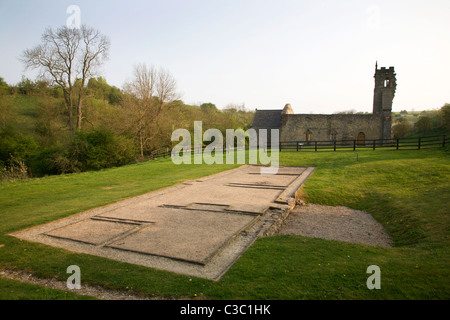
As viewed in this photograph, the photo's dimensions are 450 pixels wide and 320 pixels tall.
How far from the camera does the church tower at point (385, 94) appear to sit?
1116 inches

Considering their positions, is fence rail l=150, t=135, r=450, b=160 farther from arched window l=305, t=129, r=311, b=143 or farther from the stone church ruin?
arched window l=305, t=129, r=311, b=143

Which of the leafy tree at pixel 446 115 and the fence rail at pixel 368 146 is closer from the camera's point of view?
the fence rail at pixel 368 146

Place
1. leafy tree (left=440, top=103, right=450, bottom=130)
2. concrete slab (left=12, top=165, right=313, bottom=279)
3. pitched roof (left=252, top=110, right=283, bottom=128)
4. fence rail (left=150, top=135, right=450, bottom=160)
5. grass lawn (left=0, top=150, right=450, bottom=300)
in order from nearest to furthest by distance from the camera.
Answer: grass lawn (left=0, top=150, right=450, bottom=300) → concrete slab (left=12, top=165, right=313, bottom=279) → fence rail (left=150, top=135, right=450, bottom=160) → leafy tree (left=440, top=103, right=450, bottom=130) → pitched roof (left=252, top=110, right=283, bottom=128)

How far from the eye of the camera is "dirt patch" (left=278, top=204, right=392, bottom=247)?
6480 millimetres

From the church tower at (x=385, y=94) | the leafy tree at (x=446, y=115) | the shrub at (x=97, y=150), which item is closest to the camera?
the shrub at (x=97, y=150)

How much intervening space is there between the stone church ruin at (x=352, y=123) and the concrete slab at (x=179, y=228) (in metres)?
20.6

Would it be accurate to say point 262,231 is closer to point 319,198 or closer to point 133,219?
point 133,219

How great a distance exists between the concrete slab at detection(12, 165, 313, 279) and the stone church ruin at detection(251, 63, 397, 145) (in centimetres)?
2060

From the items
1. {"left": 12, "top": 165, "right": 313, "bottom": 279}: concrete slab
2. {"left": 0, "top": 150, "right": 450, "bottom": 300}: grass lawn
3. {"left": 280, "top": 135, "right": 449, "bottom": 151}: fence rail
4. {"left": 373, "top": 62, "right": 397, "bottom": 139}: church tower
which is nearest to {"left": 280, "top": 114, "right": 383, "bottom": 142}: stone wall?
{"left": 373, "top": 62, "right": 397, "bottom": 139}: church tower

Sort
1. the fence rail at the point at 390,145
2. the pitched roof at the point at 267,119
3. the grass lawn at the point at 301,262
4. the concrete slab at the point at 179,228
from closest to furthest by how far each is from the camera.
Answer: the grass lawn at the point at 301,262
the concrete slab at the point at 179,228
the fence rail at the point at 390,145
the pitched roof at the point at 267,119

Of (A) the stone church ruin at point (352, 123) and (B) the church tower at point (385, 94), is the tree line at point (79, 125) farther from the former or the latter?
(B) the church tower at point (385, 94)

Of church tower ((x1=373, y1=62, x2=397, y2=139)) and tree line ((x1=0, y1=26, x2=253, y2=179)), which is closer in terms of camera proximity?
tree line ((x1=0, y1=26, x2=253, y2=179))

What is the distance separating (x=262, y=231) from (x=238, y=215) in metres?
1.41

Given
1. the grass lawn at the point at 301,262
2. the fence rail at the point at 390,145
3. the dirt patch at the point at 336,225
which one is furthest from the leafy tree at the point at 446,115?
the dirt patch at the point at 336,225
